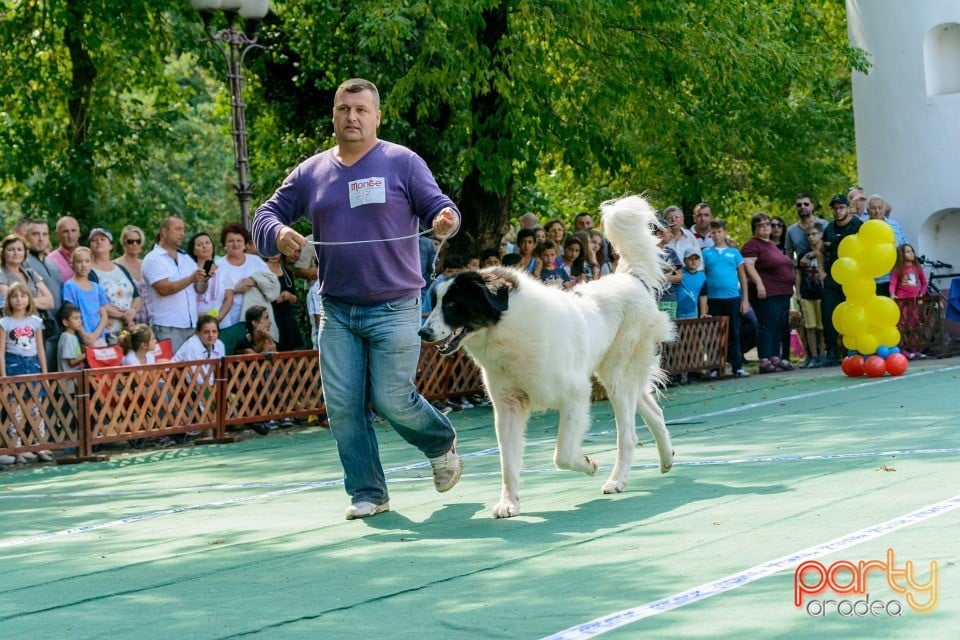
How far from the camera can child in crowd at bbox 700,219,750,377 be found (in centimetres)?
1855

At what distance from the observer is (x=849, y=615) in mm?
4766

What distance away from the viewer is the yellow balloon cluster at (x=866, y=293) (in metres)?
16.8

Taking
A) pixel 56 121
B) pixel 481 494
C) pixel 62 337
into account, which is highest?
pixel 56 121

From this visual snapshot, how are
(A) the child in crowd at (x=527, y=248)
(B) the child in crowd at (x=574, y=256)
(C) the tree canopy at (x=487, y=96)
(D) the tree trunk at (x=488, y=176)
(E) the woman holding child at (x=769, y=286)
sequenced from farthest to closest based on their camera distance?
(E) the woman holding child at (x=769, y=286) → (C) the tree canopy at (x=487, y=96) → (D) the tree trunk at (x=488, y=176) → (B) the child in crowd at (x=574, y=256) → (A) the child in crowd at (x=527, y=248)

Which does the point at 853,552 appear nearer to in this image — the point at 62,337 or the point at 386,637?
the point at 386,637

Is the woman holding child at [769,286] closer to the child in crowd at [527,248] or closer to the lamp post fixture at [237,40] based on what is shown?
the child in crowd at [527,248]

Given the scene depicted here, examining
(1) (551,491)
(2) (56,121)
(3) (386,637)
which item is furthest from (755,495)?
(2) (56,121)

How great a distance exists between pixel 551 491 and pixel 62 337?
21.8ft

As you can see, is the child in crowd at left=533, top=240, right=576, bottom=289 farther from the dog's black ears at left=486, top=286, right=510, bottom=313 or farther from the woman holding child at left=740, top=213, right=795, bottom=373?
the dog's black ears at left=486, top=286, right=510, bottom=313

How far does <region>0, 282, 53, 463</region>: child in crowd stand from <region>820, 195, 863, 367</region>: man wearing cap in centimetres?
1040

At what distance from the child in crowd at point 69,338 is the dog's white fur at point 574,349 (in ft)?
21.1

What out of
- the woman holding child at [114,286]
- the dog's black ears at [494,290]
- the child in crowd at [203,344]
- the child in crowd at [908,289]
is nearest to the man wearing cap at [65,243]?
the woman holding child at [114,286]

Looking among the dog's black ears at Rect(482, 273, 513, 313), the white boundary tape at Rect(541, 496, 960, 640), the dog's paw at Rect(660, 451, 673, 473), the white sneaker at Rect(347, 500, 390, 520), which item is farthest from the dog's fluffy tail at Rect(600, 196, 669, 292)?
the white boundary tape at Rect(541, 496, 960, 640)

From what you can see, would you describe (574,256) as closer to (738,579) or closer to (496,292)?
(496,292)
